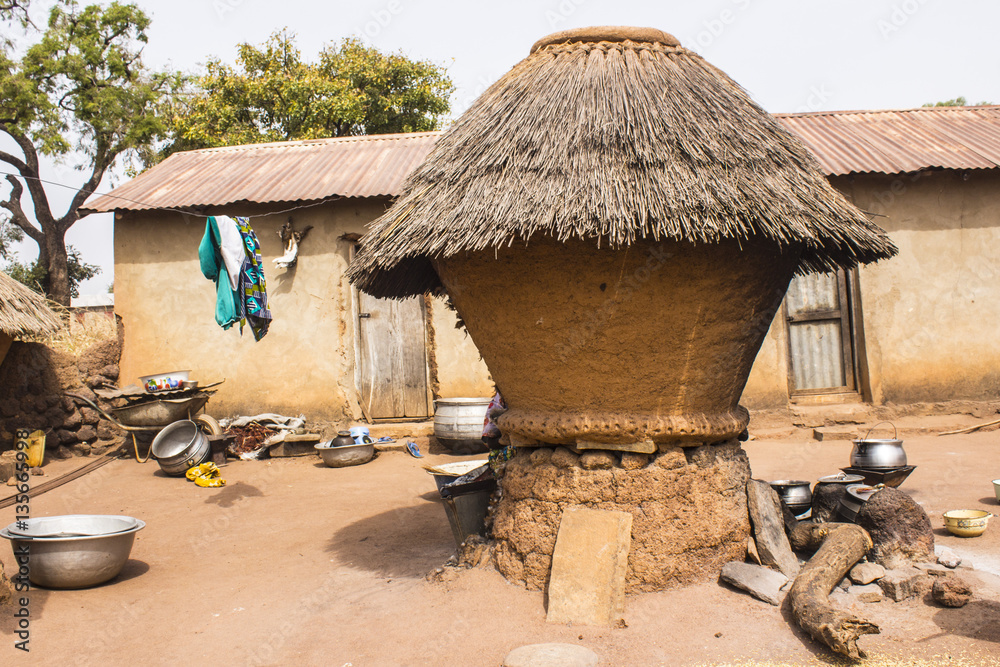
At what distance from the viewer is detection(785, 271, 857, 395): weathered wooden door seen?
29.4 feet

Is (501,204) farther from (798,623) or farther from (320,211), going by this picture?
(320,211)

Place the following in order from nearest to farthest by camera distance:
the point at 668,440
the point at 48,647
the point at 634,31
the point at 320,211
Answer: the point at 48,647 < the point at 668,440 < the point at 634,31 < the point at 320,211

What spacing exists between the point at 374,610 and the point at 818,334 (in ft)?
23.3

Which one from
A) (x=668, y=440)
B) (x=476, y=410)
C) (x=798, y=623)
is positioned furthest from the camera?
(x=476, y=410)

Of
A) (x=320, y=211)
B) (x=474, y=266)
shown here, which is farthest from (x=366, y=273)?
(x=320, y=211)

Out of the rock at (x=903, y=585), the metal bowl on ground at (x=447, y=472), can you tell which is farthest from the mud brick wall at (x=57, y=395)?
the rock at (x=903, y=585)

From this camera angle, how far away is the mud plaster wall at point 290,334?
881 centimetres

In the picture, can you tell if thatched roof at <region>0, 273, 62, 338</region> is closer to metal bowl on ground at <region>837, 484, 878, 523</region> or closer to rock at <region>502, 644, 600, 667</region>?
rock at <region>502, 644, 600, 667</region>

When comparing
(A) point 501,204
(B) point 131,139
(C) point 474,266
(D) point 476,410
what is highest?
(B) point 131,139

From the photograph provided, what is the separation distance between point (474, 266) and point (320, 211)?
219 inches

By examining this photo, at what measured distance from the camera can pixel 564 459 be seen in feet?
12.3

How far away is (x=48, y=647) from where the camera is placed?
3434mm

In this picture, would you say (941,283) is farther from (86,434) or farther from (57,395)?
(57,395)

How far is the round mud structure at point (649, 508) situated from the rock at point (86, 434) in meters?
6.81
